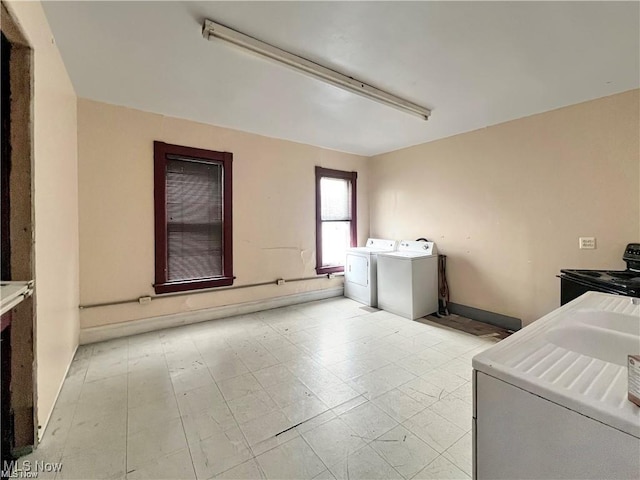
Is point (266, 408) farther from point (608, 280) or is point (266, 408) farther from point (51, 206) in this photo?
point (608, 280)

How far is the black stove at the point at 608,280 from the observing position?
226cm

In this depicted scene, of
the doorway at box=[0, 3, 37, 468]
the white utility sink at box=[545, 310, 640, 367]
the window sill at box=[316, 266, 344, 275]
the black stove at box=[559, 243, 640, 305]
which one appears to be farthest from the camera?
the window sill at box=[316, 266, 344, 275]

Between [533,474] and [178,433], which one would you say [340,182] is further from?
[533,474]

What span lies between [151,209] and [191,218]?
1.47 feet

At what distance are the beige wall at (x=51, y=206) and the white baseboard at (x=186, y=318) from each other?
391mm

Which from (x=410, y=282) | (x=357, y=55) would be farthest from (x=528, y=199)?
(x=357, y=55)

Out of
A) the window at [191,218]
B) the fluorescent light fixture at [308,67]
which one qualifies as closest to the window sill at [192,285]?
the window at [191,218]

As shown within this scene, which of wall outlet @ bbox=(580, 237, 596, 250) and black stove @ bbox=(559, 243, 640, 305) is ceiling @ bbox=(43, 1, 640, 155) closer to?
wall outlet @ bbox=(580, 237, 596, 250)

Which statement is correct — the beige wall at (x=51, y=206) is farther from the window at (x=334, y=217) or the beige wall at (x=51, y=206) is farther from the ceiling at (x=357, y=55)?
the window at (x=334, y=217)

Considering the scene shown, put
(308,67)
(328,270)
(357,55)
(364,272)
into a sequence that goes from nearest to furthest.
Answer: (357,55), (308,67), (364,272), (328,270)

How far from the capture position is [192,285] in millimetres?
3553

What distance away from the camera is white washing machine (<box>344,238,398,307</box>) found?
175 inches

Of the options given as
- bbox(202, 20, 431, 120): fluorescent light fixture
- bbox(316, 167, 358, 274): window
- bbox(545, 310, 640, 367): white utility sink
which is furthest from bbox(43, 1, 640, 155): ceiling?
bbox(545, 310, 640, 367): white utility sink

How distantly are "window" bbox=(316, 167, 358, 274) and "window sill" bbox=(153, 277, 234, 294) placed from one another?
5.11 ft
